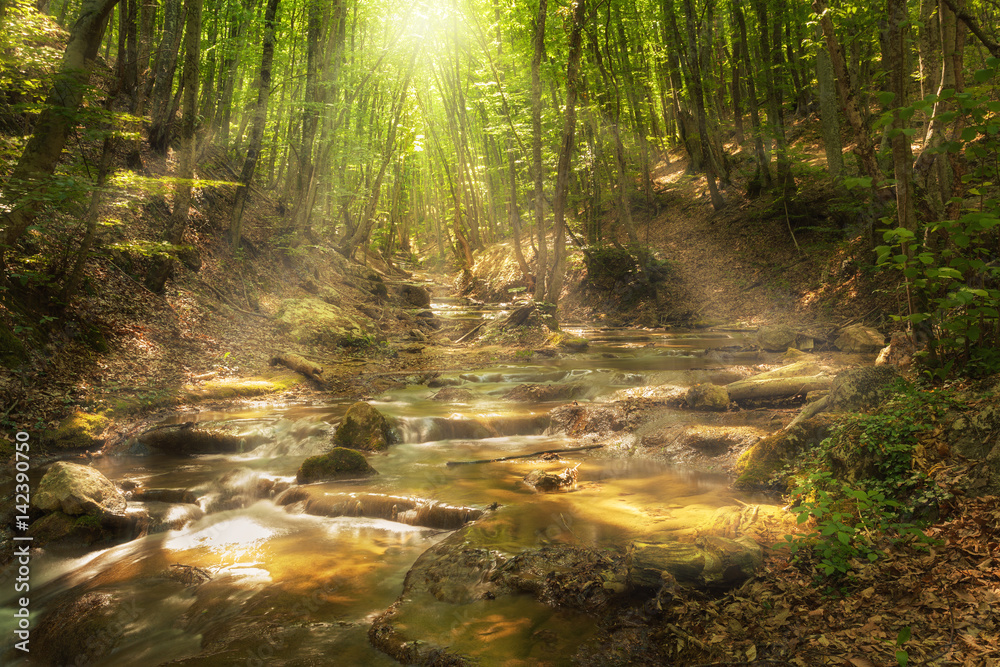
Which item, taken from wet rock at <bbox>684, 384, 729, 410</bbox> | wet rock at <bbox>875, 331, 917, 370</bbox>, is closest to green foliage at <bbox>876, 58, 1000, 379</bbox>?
wet rock at <bbox>875, 331, 917, 370</bbox>

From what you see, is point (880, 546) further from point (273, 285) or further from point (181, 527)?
point (273, 285)

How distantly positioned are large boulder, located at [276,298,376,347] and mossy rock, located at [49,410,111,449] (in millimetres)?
6418

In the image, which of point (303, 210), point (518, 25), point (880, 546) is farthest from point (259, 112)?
point (880, 546)

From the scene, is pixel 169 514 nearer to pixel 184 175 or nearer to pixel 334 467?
pixel 334 467

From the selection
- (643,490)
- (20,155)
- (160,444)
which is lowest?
(643,490)

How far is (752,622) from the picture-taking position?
11.0 feet

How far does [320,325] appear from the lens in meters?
15.2

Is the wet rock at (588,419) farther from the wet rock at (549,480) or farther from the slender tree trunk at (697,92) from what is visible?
the slender tree trunk at (697,92)

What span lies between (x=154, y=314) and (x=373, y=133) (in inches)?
663

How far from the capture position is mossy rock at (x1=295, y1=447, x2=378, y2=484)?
7465 mm

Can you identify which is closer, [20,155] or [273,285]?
[20,155]

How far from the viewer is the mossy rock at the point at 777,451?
570cm

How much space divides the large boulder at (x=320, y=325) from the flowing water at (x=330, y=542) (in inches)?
198

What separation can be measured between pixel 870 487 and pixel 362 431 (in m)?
7.22
